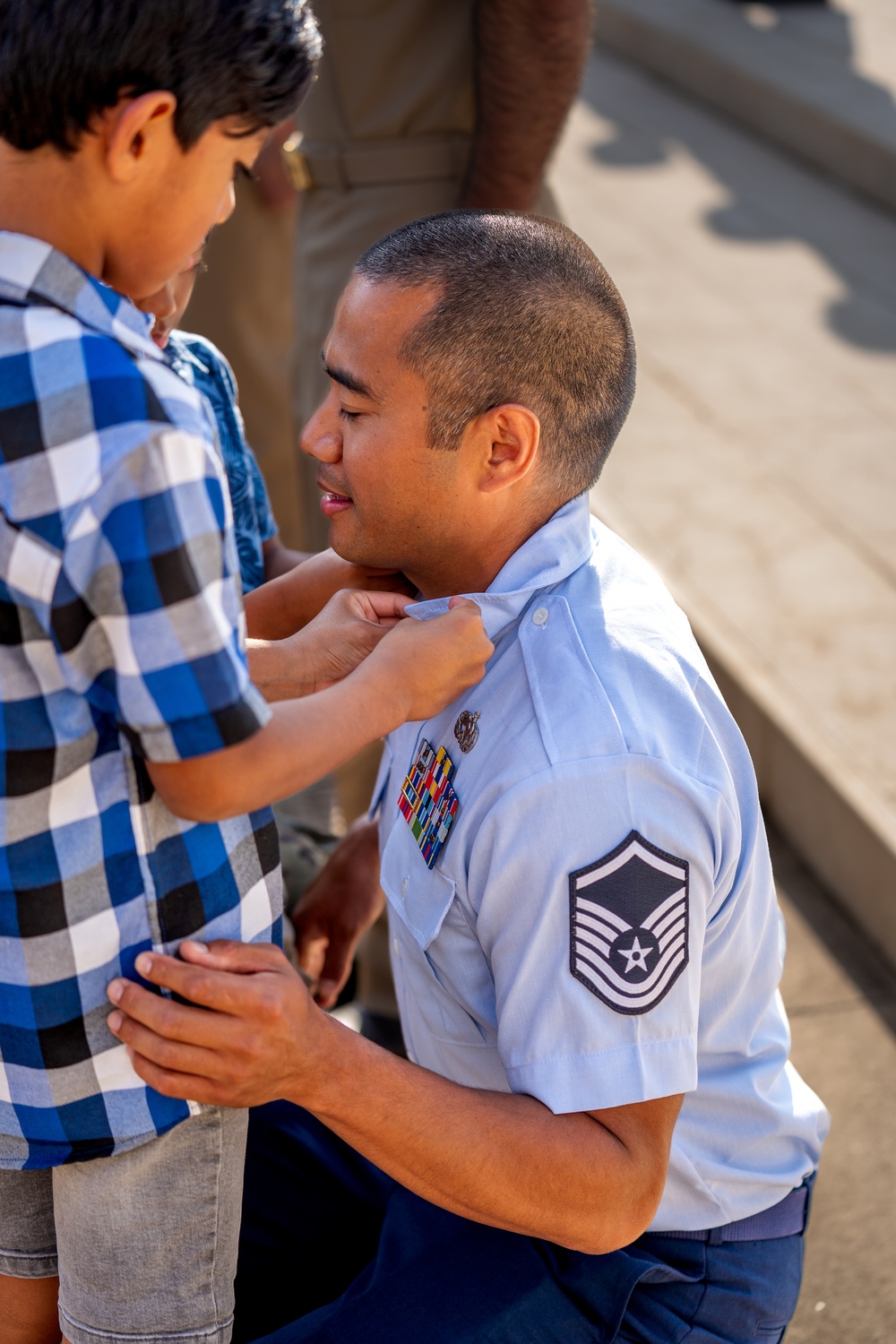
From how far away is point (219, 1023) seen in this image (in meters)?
1.36

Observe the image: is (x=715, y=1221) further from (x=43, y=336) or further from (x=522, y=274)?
(x=43, y=336)

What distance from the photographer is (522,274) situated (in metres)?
1.71

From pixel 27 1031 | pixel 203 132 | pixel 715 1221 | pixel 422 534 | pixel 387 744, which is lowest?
pixel 715 1221

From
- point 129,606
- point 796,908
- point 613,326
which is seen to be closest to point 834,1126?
point 796,908

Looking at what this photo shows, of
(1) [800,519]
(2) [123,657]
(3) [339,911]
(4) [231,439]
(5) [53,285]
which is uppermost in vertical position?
(5) [53,285]

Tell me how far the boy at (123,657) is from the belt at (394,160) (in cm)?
189

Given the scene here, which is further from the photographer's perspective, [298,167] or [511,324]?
[298,167]

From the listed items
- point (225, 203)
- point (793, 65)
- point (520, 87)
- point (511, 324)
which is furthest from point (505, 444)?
point (793, 65)

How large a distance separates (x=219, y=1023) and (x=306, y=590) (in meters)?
0.78

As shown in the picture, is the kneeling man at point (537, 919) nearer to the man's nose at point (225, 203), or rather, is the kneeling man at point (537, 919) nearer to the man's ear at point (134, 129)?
the man's nose at point (225, 203)

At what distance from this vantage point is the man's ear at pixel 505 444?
1.70 meters

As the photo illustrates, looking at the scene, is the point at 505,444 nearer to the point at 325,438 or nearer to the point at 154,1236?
the point at 325,438

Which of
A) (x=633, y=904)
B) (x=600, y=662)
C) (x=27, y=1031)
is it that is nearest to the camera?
(x=27, y=1031)

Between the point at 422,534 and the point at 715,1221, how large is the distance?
0.92m
